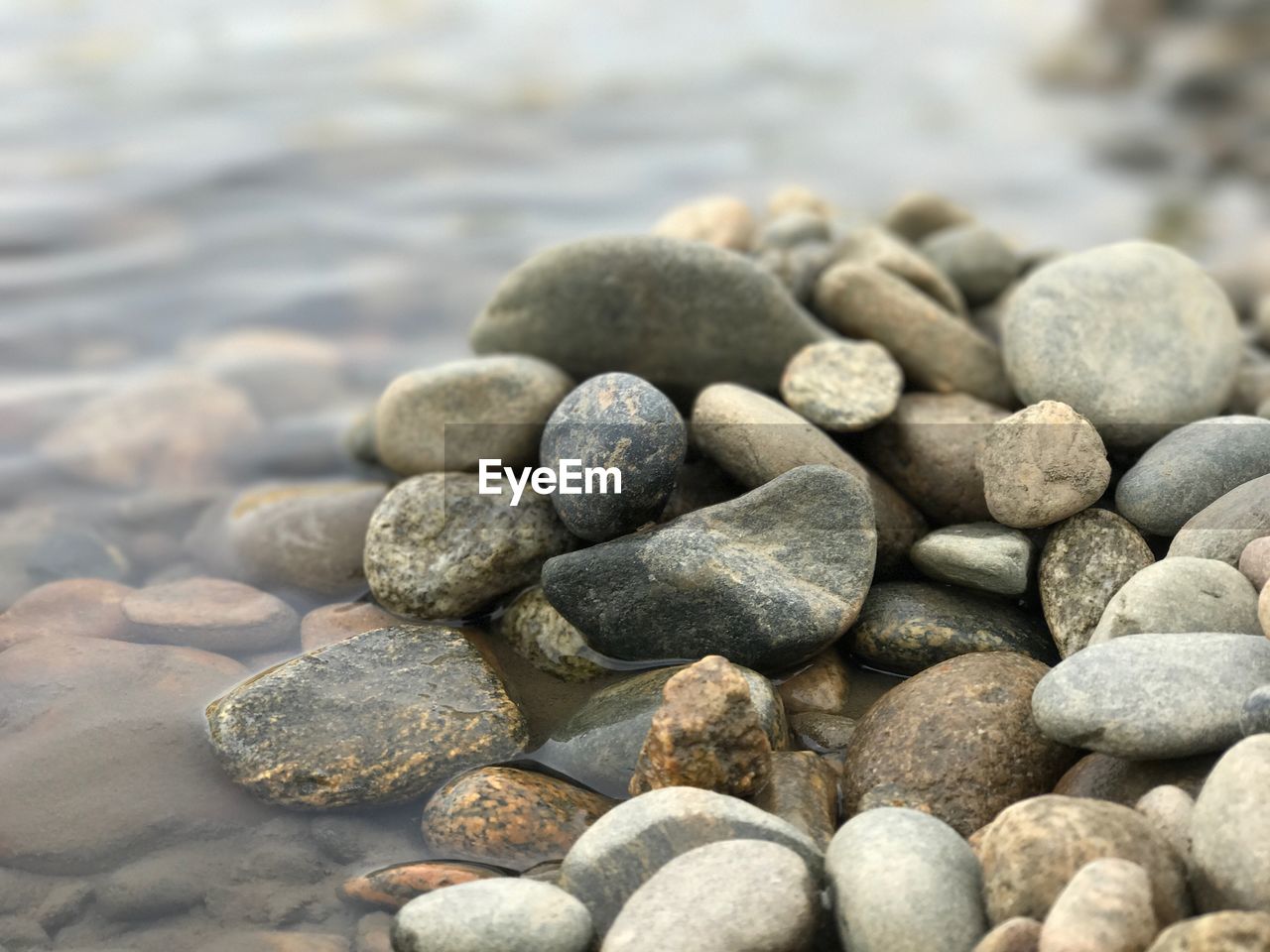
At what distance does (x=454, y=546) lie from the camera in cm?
347

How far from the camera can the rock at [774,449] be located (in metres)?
3.41

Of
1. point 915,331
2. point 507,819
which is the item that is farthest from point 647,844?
point 915,331

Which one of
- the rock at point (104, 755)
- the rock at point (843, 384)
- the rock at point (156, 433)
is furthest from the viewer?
the rock at point (156, 433)

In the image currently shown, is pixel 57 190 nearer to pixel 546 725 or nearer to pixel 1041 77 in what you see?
pixel 546 725

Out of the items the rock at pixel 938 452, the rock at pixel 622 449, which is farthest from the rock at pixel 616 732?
the rock at pixel 938 452

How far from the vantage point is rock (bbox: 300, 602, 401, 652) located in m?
3.44

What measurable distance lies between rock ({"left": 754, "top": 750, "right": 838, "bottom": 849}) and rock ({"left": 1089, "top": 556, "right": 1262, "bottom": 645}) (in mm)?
682

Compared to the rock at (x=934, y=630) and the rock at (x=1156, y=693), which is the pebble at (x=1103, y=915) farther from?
the rock at (x=934, y=630)

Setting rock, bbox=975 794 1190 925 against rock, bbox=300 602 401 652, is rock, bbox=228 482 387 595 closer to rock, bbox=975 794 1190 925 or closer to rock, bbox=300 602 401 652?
rock, bbox=300 602 401 652

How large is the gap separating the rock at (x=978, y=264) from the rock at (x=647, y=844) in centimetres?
303

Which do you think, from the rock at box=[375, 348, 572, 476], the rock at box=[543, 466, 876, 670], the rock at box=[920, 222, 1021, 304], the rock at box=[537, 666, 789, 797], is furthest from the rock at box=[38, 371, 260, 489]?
the rock at box=[920, 222, 1021, 304]

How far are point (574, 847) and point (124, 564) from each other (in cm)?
220

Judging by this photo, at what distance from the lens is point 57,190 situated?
261 inches

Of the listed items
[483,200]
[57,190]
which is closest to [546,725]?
[483,200]
